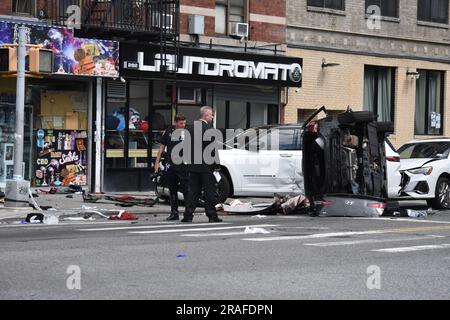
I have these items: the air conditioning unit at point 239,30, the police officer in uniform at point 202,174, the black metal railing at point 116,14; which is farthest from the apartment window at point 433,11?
the police officer in uniform at point 202,174

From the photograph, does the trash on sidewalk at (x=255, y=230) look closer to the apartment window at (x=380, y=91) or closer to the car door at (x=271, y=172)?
the car door at (x=271, y=172)

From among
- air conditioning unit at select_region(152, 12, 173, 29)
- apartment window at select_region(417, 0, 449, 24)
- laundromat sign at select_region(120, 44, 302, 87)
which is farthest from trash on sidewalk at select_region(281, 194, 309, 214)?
apartment window at select_region(417, 0, 449, 24)

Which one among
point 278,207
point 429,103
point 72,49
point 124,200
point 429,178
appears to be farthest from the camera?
point 429,103

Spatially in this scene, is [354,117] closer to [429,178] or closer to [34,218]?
[429,178]

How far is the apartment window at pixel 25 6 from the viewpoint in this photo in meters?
20.5

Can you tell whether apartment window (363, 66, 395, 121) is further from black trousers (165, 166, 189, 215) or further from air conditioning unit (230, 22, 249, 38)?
black trousers (165, 166, 189, 215)

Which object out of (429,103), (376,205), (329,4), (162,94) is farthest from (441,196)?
(429,103)

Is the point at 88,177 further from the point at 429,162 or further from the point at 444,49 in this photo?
the point at 444,49

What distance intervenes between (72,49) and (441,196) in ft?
29.4

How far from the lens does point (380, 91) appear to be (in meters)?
29.0

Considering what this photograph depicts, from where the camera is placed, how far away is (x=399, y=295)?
26.0 ft

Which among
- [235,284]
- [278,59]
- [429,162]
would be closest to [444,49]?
[278,59]

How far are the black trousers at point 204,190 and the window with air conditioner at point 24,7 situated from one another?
7852mm
